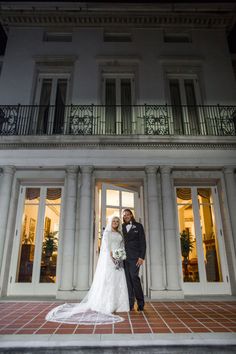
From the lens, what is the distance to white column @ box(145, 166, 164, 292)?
6.53 meters

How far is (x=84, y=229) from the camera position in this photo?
22.6 feet

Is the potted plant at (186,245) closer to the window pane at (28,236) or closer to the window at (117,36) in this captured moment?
the window pane at (28,236)

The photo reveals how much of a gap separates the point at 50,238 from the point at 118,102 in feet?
17.5

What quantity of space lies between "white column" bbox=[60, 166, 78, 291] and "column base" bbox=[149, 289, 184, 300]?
6.94 feet

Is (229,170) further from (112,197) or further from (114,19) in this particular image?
(114,19)

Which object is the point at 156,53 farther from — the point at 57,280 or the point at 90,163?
the point at 57,280

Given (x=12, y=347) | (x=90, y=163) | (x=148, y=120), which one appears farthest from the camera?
(x=148, y=120)

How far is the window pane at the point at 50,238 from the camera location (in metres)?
7.20

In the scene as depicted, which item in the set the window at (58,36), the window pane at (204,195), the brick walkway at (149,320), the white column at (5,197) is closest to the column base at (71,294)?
the brick walkway at (149,320)

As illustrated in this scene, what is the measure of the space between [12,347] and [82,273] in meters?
3.68

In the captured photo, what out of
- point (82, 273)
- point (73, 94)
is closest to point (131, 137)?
point (73, 94)

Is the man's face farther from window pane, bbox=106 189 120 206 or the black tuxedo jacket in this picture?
window pane, bbox=106 189 120 206

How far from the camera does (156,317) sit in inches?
171

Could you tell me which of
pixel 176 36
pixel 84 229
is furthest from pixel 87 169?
pixel 176 36
